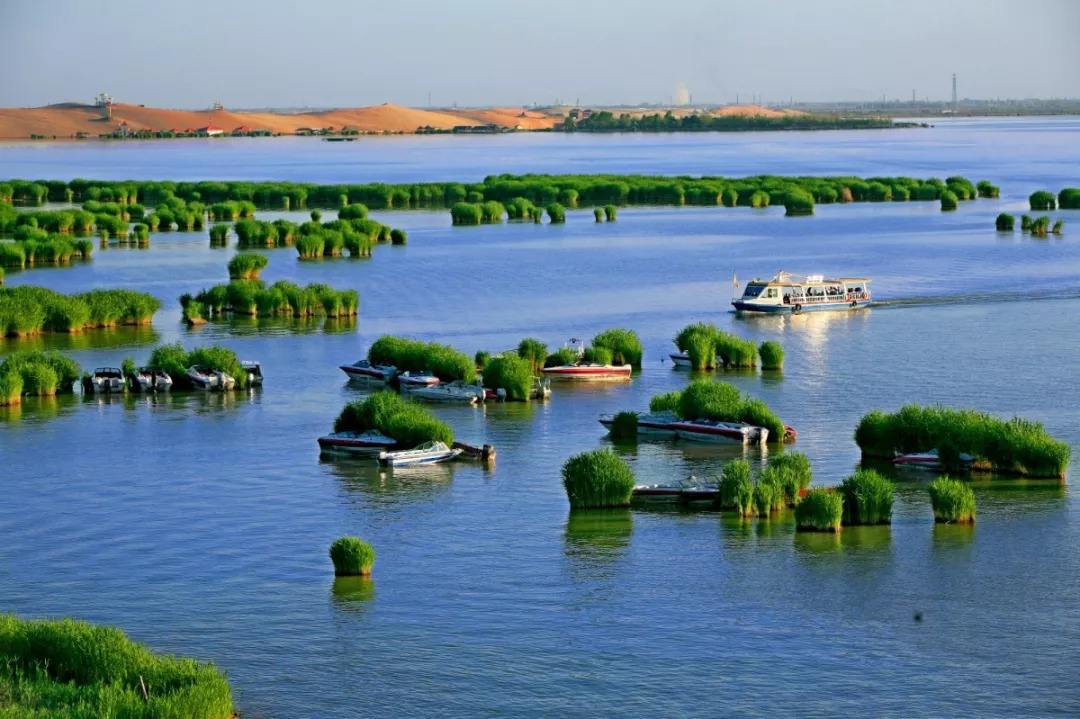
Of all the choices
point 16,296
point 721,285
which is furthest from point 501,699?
point 721,285

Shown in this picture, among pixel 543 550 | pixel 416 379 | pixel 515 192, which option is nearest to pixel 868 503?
pixel 543 550

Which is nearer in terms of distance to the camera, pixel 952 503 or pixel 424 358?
pixel 952 503

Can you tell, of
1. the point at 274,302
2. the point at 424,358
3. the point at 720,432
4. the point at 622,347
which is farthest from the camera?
the point at 274,302

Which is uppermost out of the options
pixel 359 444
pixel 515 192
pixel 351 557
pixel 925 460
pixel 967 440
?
pixel 515 192

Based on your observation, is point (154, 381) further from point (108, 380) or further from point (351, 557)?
point (351, 557)

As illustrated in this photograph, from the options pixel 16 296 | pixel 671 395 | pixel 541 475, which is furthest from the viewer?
pixel 16 296

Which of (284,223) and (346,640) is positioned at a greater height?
(284,223)

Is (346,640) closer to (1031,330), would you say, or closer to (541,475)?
(541,475)

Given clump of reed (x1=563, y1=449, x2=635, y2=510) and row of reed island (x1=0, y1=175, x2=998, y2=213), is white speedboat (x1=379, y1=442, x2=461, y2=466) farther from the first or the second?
row of reed island (x1=0, y1=175, x2=998, y2=213)
